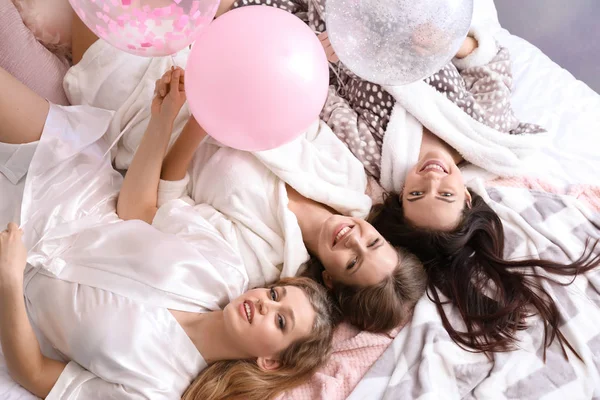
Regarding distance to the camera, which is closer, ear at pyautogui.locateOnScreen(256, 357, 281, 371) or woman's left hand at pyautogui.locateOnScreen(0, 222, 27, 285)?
woman's left hand at pyautogui.locateOnScreen(0, 222, 27, 285)

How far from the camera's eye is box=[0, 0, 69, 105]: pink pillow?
1.33m

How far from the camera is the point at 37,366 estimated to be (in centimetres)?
111

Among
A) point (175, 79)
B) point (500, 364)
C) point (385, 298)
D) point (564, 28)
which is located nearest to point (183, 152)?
point (175, 79)

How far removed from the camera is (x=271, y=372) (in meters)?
1.22

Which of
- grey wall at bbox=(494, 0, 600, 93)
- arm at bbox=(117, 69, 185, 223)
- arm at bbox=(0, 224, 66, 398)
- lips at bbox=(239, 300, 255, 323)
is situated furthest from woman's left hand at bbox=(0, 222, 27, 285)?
grey wall at bbox=(494, 0, 600, 93)

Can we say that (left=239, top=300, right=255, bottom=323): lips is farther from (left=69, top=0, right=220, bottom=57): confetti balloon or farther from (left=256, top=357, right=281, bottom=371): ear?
(left=69, top=0, right=220, bottom=57): confetti balloon

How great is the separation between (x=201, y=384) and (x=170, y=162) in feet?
1.73

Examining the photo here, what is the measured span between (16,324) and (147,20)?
60 centimetres

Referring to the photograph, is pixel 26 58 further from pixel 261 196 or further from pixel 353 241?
pixel 353 241

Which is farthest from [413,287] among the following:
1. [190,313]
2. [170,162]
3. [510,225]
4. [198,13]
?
[198,13]

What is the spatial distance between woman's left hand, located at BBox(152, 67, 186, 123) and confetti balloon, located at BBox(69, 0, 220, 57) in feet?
0.70

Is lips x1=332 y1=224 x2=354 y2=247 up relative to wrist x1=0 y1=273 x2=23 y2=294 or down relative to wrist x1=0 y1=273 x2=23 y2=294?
down

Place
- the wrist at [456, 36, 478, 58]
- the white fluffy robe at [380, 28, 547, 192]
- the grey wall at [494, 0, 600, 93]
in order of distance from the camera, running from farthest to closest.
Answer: the grey wall at [494, 0, 600, 93] → the wrist at [456, 36, 478, 58] → the white fluffy robe at [380, 28, 547, 192]

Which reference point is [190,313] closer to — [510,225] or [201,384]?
[201,384]
